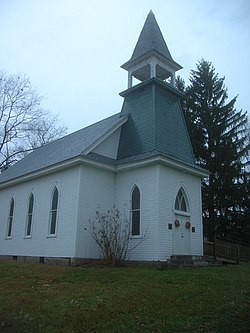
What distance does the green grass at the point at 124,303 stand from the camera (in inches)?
256

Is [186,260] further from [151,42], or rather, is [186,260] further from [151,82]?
[151,42]

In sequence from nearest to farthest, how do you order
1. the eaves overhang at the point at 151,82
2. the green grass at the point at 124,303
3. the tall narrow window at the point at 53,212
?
the green grass at the point at 124,303, the tall narrow window at the point at 53,212, the eaves overhang at the point at 151,82

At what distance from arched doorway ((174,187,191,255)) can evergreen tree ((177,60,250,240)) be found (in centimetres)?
1099

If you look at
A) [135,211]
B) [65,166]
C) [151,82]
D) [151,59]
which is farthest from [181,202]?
[151,59]

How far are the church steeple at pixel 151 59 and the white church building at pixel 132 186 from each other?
0.24 feet

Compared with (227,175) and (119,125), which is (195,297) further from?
(227,175)

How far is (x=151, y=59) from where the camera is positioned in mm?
21891

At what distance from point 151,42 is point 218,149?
11921 mm

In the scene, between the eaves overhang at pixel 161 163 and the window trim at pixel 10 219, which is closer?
the eaves overhang at pixel 161 163

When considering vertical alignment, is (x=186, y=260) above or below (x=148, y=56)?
below

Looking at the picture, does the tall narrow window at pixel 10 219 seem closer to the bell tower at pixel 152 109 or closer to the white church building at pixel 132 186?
the white church building at pixel 132 186

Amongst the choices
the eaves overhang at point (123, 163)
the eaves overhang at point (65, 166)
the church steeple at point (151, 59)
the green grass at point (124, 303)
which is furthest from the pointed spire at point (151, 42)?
the green grass at point (124, 303)

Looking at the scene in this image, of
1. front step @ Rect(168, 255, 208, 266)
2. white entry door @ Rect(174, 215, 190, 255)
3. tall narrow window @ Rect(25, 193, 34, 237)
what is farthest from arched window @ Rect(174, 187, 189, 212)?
tall narrow window @ Rect(25, 193, 34, 237)

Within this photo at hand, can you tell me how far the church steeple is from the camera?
21.9 meters
